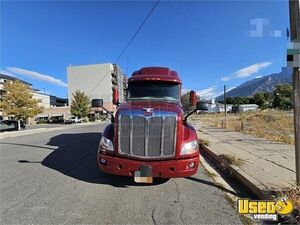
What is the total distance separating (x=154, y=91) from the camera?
25.3ft

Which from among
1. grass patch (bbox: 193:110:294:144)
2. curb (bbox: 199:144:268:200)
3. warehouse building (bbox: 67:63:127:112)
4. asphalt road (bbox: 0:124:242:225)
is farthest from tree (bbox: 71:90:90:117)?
asphalt road (bbox: 0:124:242:225)

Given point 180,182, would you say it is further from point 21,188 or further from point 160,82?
point 21,188

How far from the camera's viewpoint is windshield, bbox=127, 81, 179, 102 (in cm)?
765

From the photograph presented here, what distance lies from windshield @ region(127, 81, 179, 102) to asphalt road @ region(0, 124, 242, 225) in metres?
2.18

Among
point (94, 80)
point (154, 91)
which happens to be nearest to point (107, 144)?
point (154, 91)

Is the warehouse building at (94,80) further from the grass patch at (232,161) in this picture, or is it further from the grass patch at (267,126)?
the grass patch at (232,161)

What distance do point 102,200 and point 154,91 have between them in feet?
11.2

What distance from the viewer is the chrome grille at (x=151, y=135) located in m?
5.71

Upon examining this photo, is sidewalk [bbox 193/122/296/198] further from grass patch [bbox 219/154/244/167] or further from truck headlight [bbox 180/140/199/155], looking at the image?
truck headlight [bbox 180/140/199/155]

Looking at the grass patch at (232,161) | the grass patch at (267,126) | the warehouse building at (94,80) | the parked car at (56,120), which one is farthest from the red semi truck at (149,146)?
the warehouse building at (94,80)

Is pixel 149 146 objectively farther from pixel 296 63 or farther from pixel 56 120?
pixel 56 120

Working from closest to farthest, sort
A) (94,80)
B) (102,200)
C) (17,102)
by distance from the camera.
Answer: (102,200) → (17,102) → (94,80)

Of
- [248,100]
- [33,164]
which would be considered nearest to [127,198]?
[33,164]

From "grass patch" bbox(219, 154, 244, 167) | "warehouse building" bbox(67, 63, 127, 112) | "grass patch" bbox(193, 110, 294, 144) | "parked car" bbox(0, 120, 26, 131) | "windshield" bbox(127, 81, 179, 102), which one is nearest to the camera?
"windshield" bbox(127, 81, 179, 102)
